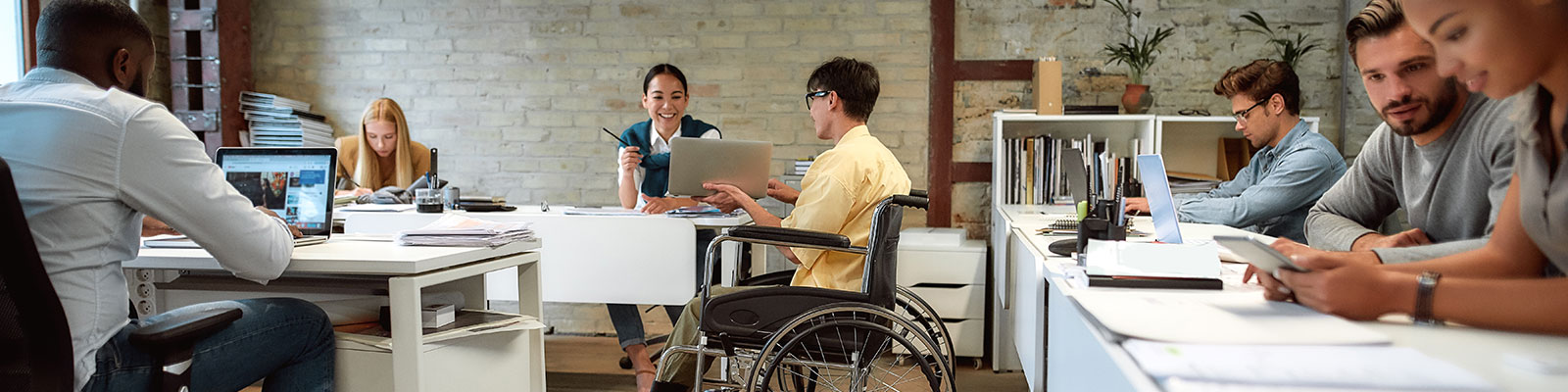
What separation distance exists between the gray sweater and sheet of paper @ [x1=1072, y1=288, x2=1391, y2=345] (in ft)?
1.05

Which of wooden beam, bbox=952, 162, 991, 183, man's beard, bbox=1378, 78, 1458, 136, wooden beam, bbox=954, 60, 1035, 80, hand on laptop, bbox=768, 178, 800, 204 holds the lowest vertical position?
hand on laptop, bbox=768, 178, 800, 204

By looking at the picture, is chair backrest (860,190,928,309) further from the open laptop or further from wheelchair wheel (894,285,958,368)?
the open laptop

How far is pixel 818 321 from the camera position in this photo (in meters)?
2.11

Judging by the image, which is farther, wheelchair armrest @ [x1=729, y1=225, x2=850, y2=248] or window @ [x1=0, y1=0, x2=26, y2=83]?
window @ [x1=0, y1=0, x2=26, y2=83]

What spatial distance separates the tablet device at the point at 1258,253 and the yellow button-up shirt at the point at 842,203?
1390mm

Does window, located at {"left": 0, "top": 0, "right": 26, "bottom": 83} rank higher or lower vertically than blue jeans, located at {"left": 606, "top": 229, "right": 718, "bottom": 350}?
higher

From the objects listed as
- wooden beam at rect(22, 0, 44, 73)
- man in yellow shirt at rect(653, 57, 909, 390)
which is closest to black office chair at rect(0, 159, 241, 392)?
man in yellow shirt at rect(653, 57, 909, 390)

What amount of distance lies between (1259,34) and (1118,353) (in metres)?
3.69

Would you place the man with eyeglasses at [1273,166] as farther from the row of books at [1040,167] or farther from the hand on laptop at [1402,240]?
the hand on laptop at [1402,240]

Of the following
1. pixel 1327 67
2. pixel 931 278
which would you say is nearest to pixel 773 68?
pixel 931 278

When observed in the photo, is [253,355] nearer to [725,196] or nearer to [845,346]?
[845,346]

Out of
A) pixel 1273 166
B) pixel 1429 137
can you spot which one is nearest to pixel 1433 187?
pixel 1429 137

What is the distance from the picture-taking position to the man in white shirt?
1446 millimetres

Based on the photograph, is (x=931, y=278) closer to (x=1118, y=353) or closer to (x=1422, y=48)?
(x=1422, y=48)
